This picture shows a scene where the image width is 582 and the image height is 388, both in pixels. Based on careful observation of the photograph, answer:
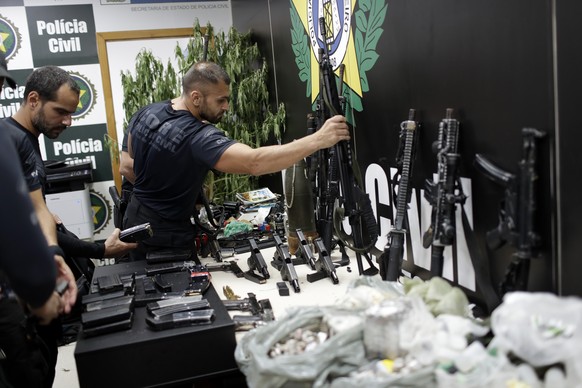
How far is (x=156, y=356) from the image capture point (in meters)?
1.55

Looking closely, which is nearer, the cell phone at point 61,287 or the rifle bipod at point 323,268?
the cell phone at point 61,287

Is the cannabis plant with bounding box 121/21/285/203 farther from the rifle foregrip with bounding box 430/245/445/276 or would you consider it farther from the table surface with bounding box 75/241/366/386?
the rifle foregrip with bounding box 430/245/445/276

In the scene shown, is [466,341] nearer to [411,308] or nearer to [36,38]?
[411,308]

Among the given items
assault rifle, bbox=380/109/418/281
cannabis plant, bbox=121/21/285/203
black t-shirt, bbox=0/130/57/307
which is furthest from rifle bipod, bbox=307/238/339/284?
cannabis plant, bbox=121/21/285/203

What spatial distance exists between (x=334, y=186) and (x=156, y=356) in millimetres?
1196

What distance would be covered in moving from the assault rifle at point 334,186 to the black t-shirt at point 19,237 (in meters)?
1.24

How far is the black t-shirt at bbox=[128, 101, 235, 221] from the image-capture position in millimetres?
2311

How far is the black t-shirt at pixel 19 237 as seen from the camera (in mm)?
1197

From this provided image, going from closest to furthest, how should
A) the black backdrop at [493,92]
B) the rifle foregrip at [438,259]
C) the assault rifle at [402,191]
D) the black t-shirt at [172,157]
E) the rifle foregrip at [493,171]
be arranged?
the black backdrop at [493,92] → the rifle foregrip at [493,171] → the rifle foregrip at [438,259] → the assault rifle at [402,191] → the black t-shirt at [172,157]

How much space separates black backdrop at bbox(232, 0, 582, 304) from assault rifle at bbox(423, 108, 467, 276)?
2.2 inches

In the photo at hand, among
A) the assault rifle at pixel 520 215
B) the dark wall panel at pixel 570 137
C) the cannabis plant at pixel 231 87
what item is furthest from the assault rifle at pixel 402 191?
the cannabis plant at pixel 231 87

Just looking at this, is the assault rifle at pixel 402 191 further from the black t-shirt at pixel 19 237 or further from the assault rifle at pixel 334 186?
the black t-shirt at pixel 19 237

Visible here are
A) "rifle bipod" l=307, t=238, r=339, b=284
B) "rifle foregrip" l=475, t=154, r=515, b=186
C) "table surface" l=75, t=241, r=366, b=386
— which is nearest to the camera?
"rifle foregrip" l=475, t=154, r=515, b=186

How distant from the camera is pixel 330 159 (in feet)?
8.14
